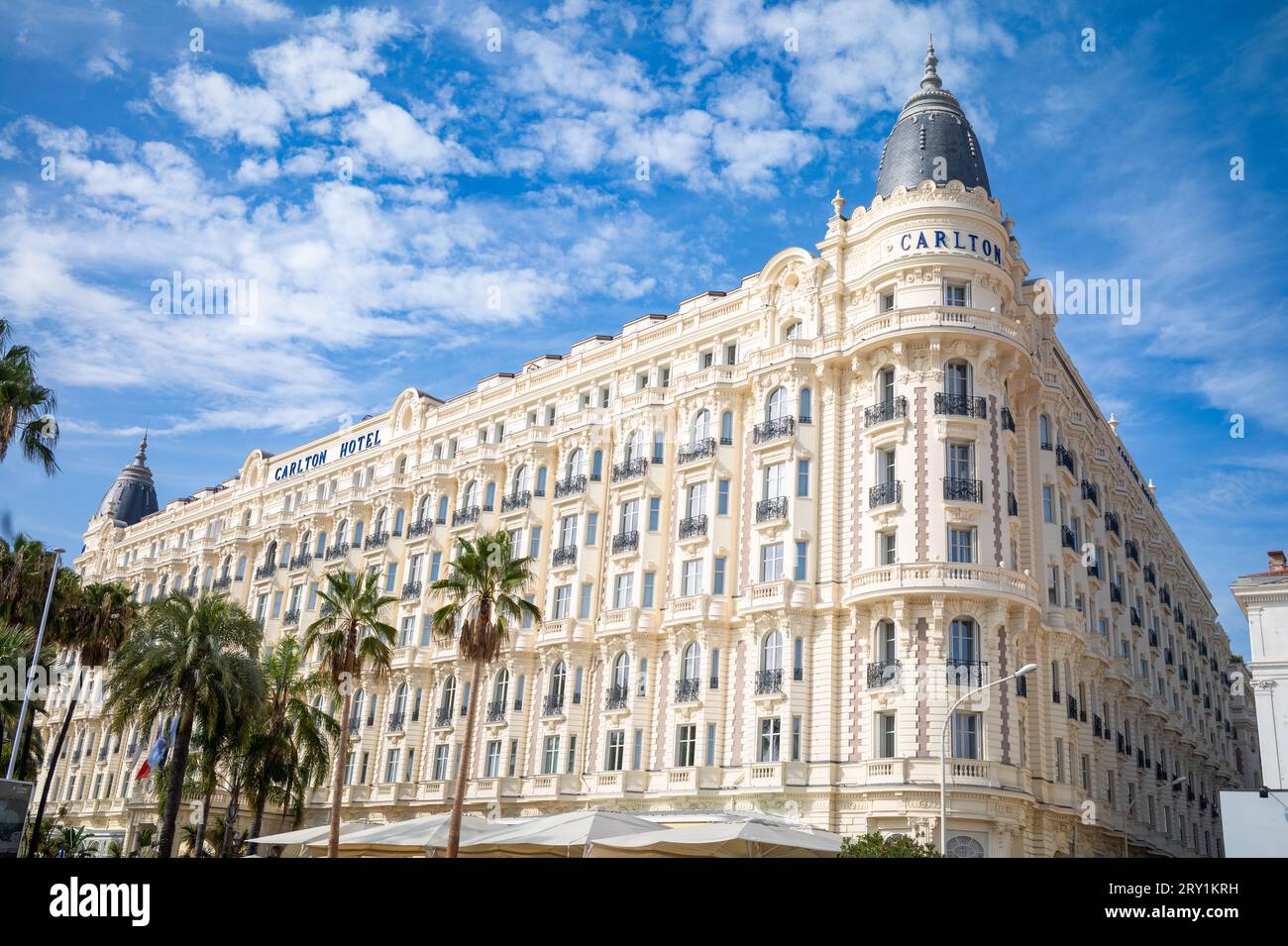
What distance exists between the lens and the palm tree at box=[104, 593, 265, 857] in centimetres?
3859

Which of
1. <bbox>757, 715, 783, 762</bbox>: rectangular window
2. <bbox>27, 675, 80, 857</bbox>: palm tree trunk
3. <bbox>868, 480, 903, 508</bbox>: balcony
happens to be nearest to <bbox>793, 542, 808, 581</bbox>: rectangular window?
<bbox>868, 480, 903, 508</bbox>: balcony

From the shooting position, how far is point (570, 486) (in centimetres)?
5575

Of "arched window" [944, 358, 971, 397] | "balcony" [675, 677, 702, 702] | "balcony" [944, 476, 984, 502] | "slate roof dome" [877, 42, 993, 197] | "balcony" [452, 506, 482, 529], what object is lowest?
"balcony" [675, 677, 702, 702]

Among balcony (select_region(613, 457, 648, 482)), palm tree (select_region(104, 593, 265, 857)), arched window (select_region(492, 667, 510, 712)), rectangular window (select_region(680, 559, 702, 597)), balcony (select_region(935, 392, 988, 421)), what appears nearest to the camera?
palm tree (select_region(104, 593, 265, 857))

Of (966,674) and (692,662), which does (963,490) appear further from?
(692,662)

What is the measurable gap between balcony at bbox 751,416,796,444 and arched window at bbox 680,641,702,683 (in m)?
9.08

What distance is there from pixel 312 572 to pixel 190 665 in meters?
31.8

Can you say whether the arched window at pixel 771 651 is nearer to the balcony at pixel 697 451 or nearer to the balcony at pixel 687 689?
the balcony at pixel 687 689

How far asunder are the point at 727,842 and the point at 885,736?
38.9ft

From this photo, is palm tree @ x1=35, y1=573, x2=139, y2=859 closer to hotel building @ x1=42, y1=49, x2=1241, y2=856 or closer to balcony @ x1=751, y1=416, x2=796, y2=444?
hotel building @ x1=42, y1=49, x2=1241, y2=856

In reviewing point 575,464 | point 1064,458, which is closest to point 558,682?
point 575,464

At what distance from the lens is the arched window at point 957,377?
44.1 metres
